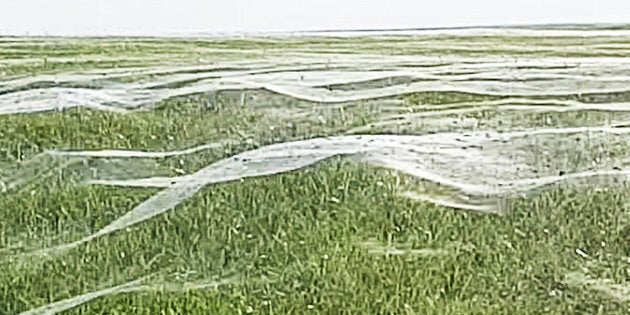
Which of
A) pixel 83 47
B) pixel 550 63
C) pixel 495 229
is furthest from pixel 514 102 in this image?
pixel 83 47

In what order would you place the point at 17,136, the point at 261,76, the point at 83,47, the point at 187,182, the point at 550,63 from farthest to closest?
the point at 83,47
the point at 550,63
the point at 261,76
the point at 17,136
the point at 187,182

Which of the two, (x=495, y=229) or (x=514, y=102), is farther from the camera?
(x=514, y=102)

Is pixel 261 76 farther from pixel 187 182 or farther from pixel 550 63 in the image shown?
pixel 187 182

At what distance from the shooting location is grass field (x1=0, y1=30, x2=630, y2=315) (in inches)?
165

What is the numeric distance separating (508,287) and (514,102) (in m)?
3.57

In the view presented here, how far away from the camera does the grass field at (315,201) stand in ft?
13.7

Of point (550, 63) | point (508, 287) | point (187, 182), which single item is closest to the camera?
point (508, 287)

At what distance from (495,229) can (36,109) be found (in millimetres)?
3888

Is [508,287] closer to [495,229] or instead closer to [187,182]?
[495,229]

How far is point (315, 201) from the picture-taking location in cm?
502

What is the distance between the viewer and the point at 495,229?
4656mm

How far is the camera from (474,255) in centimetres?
440

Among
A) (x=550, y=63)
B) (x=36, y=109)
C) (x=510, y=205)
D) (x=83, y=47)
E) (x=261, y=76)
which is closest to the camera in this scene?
(x=510, y=205)

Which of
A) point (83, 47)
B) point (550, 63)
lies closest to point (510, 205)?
point (550, 63)
